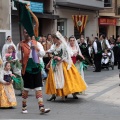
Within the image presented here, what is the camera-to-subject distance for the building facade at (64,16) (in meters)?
27.5

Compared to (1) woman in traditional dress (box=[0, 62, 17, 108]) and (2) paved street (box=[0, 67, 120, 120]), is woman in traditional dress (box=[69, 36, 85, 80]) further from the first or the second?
(1) woman in traditional dress (box=[0, 62, 17, 108])

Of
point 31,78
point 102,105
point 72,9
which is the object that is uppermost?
point 72,9

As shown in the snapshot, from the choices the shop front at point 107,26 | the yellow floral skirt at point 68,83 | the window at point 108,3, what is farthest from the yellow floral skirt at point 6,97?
the window at point 108,3

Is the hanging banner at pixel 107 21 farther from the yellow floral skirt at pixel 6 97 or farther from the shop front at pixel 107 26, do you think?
the yellow floral skirt at pixel 6 97

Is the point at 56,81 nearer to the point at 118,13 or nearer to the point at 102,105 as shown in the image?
the point at 102,105

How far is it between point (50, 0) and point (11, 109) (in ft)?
61.0

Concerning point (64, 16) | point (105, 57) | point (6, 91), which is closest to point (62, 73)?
point (6, 91)

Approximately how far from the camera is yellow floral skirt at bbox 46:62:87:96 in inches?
421

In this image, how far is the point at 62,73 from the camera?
10.8m

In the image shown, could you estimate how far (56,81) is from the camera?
1076 cm

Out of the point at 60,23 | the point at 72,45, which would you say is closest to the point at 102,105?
the point at 72,45

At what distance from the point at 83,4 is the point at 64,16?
2.06 meters

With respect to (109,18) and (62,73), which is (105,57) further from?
(109,18)

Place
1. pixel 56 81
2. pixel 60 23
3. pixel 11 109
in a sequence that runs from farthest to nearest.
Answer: pixel 60 23 < pixel 56 81 < pixel 11 109
